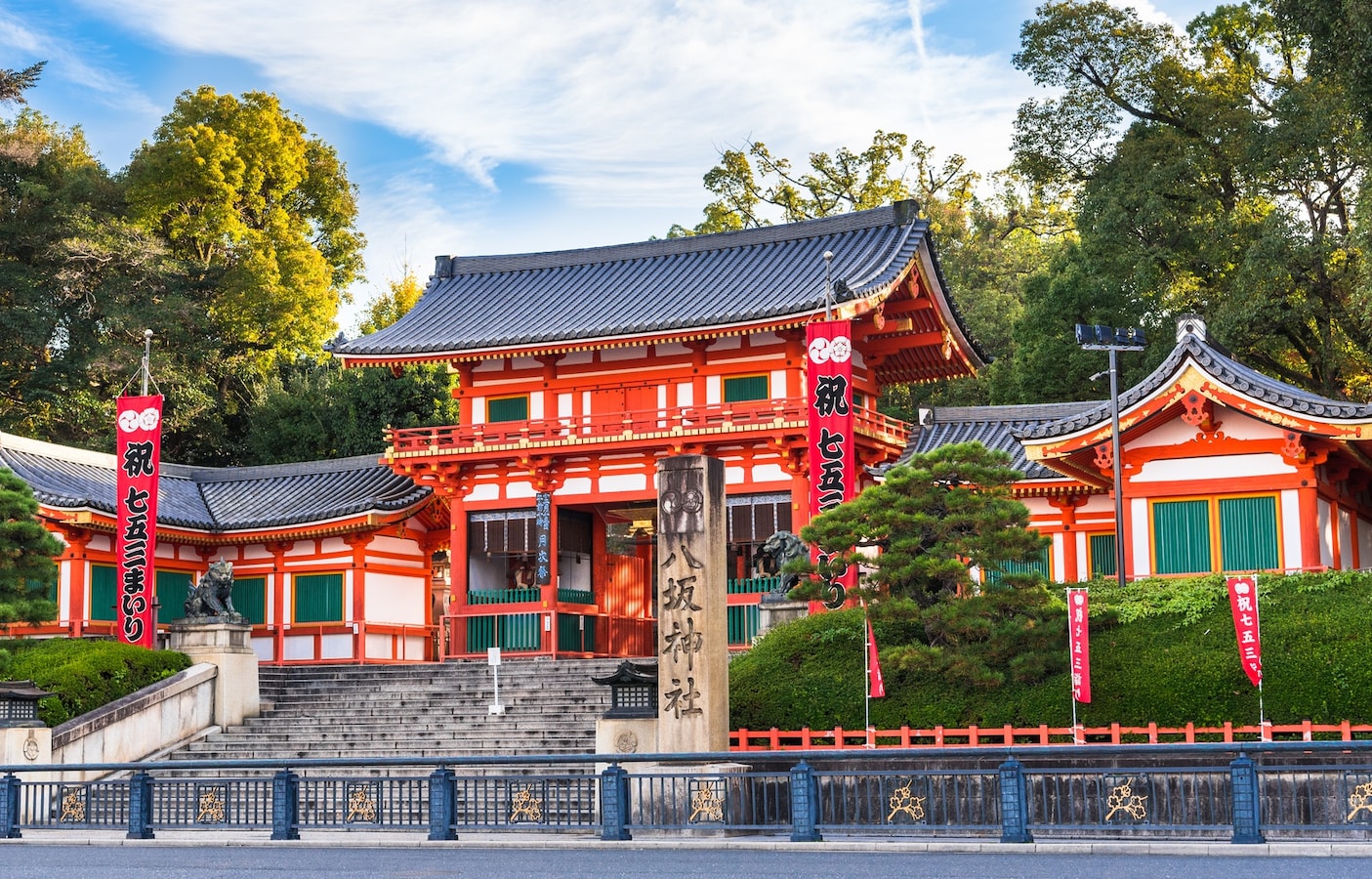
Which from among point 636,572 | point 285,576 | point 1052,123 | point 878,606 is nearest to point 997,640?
point 878,606

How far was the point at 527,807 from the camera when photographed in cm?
1712

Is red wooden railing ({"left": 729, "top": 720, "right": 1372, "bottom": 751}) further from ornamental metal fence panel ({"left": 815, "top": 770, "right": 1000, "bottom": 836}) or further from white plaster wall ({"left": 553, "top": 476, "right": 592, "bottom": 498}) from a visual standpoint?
white plaster wall ({"left": 553, "top": 476, "right": 592, "bottom": 498})

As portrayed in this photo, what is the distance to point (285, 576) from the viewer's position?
36.5 metres

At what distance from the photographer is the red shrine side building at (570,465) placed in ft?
107

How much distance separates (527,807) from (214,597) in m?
12.6

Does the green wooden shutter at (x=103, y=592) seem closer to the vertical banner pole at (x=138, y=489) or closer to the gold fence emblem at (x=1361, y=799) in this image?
the vertical banner pole at (x=138, y=489)

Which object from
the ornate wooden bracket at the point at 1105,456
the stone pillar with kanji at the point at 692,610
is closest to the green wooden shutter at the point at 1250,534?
the ornate wooden bracket at the point at 1105,456

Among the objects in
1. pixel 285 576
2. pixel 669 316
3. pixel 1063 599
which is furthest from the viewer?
pixel 285 576

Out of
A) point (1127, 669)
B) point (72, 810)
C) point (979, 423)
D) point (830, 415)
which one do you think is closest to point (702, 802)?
point (1127, 669)

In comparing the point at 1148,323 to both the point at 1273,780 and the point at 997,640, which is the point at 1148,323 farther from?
the point at 1273,780

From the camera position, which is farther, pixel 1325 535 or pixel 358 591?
pixel 358 591

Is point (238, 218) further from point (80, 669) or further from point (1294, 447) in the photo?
point (1294, 447)

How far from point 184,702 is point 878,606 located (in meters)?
12.2

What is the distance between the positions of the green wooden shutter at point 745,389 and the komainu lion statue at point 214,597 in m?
11.4
